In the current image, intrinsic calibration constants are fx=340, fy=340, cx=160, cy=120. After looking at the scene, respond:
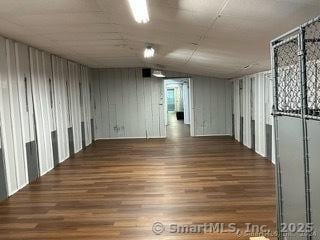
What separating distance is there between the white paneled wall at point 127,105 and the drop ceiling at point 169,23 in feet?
19.5

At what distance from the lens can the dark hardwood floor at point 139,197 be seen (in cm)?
396

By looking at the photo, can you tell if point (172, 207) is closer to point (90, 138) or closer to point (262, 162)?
point (262, 162)

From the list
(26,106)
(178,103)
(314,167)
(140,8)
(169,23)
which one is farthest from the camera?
(178,103)

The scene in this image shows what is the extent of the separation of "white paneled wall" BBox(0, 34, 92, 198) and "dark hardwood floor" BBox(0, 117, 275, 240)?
1.26 ft

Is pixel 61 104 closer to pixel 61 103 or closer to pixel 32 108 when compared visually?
pixel 61 103

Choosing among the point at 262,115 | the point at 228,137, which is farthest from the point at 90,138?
the point at 262,115

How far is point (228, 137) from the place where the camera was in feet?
38.3

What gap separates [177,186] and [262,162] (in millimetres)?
2592

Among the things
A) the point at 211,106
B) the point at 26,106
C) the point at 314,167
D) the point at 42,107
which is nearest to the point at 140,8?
the point at 314,167

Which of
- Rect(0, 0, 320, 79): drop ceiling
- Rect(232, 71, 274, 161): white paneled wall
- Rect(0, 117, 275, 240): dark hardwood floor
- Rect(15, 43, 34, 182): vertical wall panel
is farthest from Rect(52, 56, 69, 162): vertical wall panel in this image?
Rect(232, 71, 274, 161): white paneled wall

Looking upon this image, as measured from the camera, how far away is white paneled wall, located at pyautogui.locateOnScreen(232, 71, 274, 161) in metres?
7.56

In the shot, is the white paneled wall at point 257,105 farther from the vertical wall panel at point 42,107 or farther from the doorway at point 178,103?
the doorway at point 178,103

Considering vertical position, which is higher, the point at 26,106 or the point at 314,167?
the point at 26,106

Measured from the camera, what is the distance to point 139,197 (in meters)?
5.07
